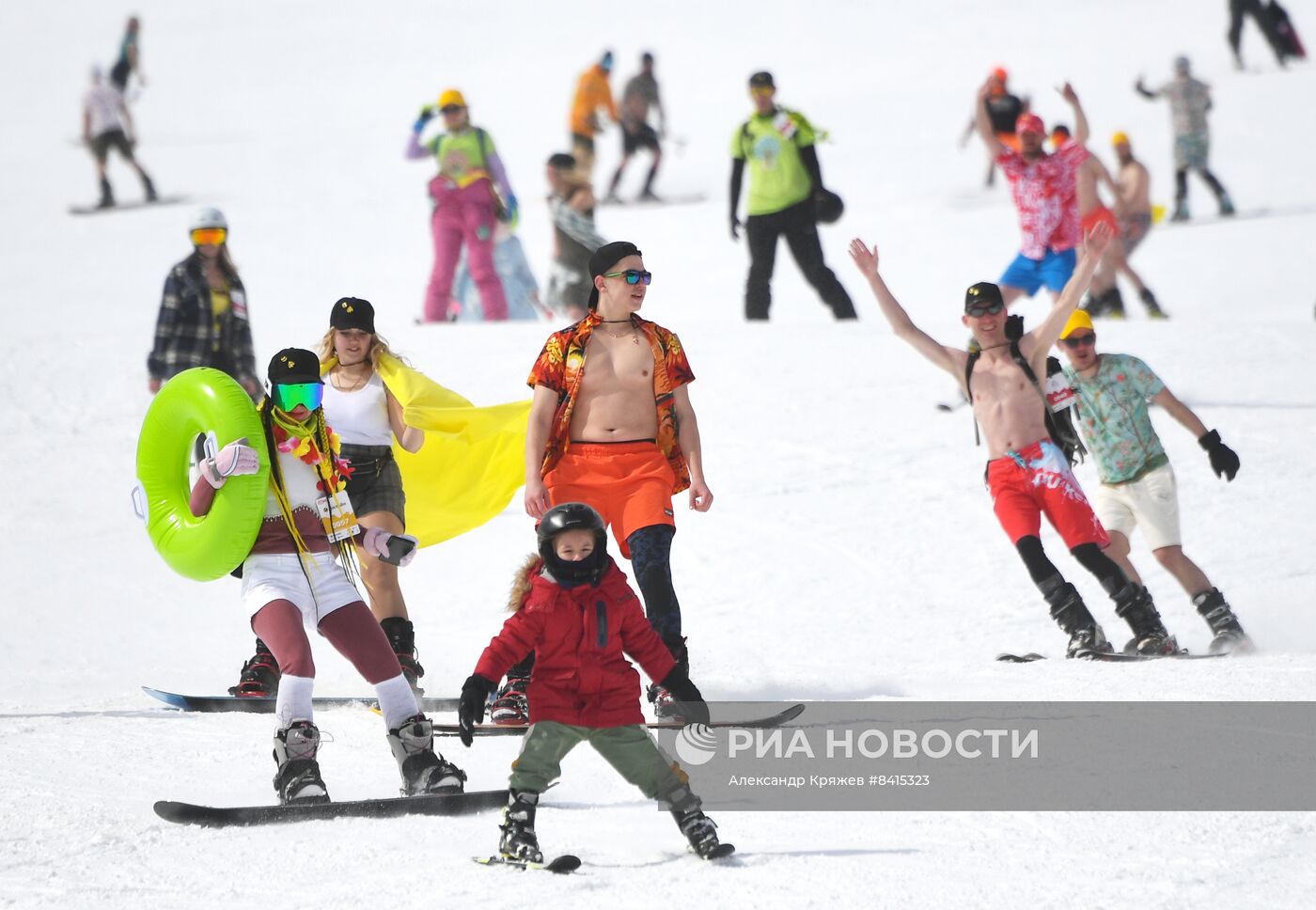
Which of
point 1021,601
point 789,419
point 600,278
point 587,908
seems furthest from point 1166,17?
point 587,908

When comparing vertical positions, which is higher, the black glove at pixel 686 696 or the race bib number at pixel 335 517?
the race bib number at pixel 335 517

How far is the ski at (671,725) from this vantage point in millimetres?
5449

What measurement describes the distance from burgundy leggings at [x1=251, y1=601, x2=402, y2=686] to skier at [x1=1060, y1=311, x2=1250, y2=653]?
372 cm

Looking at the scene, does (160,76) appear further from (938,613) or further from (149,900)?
(149,900)

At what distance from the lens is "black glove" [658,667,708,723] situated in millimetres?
4715

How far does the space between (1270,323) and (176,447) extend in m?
9.20

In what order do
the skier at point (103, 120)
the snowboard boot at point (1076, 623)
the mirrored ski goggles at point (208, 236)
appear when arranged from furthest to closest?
the skier at point (103, 120) → the mirrored ski goggles at point (208, 236) → the snowboard boot at point (1076, 623)

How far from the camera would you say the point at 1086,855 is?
4391mm

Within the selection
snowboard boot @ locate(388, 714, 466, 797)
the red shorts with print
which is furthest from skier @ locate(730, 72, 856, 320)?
snowboard boot @ locate(388, 714, 466, 797)

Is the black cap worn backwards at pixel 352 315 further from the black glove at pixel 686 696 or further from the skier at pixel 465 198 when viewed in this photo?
the skier at pixel 465 198

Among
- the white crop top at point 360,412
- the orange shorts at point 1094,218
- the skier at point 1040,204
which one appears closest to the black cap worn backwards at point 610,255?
the white crop top at point 360,412

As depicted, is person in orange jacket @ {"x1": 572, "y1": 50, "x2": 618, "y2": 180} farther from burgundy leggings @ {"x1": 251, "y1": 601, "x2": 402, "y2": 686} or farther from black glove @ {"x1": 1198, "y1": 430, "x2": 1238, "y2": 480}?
burgundy leggings @ {"x1": 251, "y1": 601, "x2": 402, "y2": 686}

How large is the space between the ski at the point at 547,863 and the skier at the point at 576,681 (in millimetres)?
35

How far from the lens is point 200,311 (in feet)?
26.9
